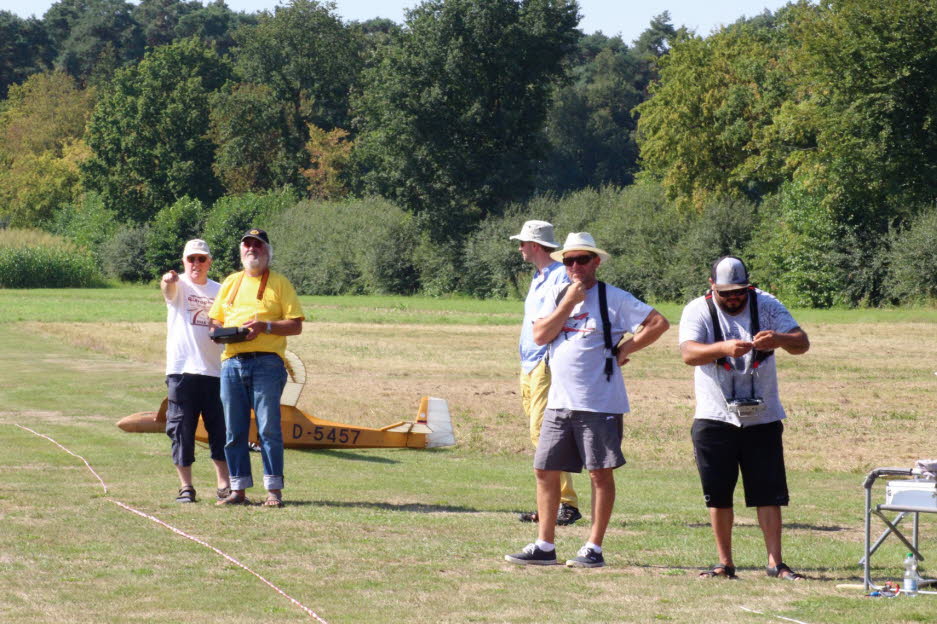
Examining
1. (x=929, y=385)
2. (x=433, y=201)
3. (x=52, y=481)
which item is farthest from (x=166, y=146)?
(x=52, y=481)

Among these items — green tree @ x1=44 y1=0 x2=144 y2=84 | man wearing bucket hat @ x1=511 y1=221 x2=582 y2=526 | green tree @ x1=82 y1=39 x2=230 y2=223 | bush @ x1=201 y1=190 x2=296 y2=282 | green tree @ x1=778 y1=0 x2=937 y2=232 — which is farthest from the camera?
green tree @ x1=44 y1=0 x2=144 y2=84

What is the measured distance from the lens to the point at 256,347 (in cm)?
907

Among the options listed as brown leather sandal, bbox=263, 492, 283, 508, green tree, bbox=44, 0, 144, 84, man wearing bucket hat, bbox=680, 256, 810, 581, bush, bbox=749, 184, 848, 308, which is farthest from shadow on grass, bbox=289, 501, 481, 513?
green tree, bbox=44, 0, 144, 84

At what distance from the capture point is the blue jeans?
9125 millimetres

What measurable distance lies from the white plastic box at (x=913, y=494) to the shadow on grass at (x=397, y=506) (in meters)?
4.04

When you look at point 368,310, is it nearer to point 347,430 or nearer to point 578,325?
point 347,430

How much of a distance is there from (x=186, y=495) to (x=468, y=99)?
6166 centimetres

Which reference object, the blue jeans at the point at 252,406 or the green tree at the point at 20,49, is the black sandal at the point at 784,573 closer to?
the blue jeans at the point at 252,406

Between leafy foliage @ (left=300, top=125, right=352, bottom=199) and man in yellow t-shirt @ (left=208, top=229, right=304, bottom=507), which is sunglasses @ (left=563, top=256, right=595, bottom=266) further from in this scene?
leafy foliage @ (left=300, top=125, right=352, bottom=199)

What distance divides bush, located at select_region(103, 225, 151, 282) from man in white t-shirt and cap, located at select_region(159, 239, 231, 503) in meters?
82.1

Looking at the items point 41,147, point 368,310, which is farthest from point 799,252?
point 41,147

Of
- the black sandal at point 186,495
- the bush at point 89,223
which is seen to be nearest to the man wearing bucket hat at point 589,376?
the black sandal at point 186,495

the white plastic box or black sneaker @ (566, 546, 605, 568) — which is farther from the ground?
the white plastic box

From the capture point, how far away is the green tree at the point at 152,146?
98938 millimetres
